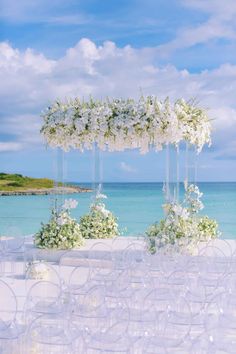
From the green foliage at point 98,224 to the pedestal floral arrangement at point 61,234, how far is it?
38.7 inches

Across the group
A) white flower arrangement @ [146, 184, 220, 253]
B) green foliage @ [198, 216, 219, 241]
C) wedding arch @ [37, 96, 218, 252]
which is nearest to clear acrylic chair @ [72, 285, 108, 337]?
white flower arrangement @ [146, 184, 220, 253]

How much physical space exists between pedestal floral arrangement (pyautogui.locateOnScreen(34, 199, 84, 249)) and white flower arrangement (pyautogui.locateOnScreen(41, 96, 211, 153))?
4.28 feet

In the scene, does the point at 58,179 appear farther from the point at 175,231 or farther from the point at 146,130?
the point at 175,231

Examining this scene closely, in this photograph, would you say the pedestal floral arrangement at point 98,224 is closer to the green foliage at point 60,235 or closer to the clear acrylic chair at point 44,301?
the green foliage at point 60,235

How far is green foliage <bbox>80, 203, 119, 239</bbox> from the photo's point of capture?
14.6 metres

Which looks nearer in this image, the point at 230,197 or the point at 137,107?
the point at 137,107

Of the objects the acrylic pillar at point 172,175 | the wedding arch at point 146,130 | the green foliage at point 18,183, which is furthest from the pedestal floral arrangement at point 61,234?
the green foliage at point 18,183

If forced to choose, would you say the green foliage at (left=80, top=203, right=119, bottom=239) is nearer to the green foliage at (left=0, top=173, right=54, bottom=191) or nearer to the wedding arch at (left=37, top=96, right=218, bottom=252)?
the wedding arch at (left=37, top=96, right=218, bottom=252)

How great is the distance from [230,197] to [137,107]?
3099cm

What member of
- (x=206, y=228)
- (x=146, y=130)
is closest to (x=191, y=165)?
(x=206, y=228)

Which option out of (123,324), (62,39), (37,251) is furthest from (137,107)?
(62,39)

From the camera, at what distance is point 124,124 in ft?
41.5

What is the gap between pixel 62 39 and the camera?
95.8 ft

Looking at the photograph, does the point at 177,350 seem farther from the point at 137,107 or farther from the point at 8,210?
A: the point at 8,210
